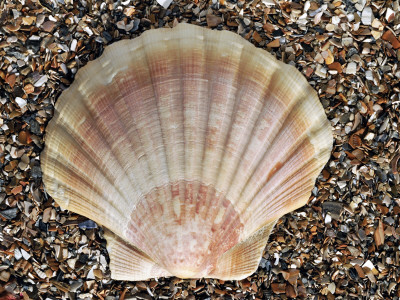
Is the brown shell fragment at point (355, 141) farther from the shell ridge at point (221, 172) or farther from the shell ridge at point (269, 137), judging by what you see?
the shell ridge at point (221, 172)

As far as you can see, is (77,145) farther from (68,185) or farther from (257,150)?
(257,150)

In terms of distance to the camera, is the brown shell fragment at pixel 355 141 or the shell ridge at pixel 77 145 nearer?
the shell ridge at pixel 77 145

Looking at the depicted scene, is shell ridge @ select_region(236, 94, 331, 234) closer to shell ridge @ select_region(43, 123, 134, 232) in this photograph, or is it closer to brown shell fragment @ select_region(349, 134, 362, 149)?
brown shell fragment @ select_region(349, 134, 362, 149)

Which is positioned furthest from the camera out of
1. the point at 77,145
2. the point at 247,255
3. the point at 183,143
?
the point at 247,255

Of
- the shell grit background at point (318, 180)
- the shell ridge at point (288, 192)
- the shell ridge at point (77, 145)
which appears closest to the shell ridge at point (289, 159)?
the shell ridge at point (288, 192)

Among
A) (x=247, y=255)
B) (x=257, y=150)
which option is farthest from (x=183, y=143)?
(x=247, y=255)
